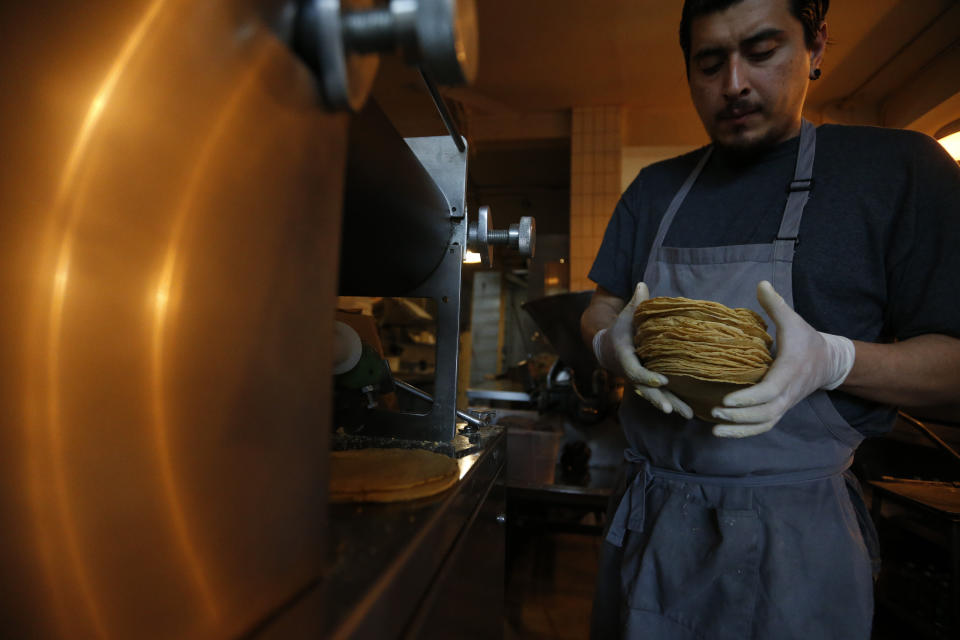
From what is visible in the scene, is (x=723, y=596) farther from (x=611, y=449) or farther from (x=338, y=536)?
(x=611, y=449)

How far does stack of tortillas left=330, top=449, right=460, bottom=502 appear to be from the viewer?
1.83ft

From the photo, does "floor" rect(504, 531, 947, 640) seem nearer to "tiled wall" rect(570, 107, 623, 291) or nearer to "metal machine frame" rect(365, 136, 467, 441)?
"metal machine frame" rect(365, 136, 467, 441)

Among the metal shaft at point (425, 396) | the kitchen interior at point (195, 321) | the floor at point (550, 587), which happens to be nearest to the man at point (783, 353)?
the metal shaft at point (425, 396)

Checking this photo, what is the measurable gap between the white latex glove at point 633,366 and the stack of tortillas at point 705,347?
5 cm

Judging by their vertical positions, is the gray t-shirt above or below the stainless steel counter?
above

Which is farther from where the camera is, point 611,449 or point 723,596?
point 611,449

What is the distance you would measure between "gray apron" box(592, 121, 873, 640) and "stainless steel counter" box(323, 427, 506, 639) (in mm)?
459

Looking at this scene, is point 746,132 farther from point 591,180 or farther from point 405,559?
point 591,180

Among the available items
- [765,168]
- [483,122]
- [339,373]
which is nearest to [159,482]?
[339,373]

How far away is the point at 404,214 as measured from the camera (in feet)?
2.45

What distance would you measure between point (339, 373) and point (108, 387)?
65 centimetres

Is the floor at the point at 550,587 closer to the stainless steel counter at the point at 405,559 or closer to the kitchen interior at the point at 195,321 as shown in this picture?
the stainless steel counter at the point at 405,559

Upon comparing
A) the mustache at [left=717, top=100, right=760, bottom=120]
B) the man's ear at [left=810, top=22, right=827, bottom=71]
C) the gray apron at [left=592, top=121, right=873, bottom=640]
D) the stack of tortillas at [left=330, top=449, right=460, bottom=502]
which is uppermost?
the man's ear at [left=810, top=22, right=827, bottom=71]

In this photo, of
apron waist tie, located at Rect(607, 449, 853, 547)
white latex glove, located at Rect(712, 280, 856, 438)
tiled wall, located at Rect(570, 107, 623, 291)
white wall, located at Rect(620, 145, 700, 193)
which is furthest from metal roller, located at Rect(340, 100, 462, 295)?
white wall, located at Rect(620, 145, 700, 193)
